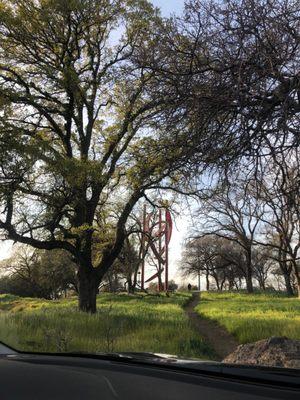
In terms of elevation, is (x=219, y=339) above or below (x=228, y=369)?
above

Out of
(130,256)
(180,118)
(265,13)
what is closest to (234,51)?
(265,13)

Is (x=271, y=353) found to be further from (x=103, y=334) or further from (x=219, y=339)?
(x=219, y=339)

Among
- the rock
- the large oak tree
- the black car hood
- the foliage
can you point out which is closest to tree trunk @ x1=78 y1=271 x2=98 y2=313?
the large oak tree

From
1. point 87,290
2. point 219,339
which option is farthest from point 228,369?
point 87,290

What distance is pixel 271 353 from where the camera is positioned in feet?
26.7

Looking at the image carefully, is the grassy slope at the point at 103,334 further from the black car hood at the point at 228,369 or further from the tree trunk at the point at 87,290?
the black car hood at the point at 228,369

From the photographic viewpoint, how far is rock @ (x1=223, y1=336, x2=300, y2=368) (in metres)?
7.71

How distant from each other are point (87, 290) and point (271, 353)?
15.4m

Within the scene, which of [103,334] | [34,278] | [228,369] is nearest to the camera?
[228,369]

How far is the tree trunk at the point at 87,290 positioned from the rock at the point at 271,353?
14.2 meters

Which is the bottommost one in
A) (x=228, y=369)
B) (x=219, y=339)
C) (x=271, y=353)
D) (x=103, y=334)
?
(x=228, y=369)

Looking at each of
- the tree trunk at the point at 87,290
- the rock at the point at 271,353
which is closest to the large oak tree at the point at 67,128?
the tree trunk at the point at 87,290

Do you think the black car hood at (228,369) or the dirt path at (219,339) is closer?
the black car hood at (228,369)

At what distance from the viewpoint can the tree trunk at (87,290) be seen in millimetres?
22453
